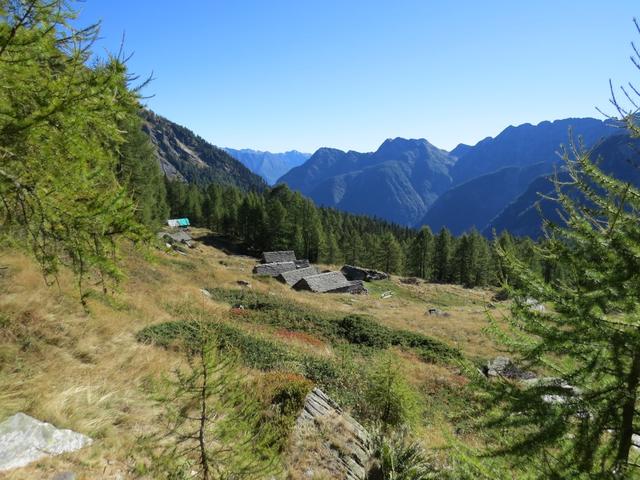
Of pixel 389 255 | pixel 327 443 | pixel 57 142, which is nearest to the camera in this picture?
pixel 57 142

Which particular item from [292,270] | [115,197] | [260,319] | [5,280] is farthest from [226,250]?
[115,197]

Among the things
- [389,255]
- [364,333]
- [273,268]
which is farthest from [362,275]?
[364,333]

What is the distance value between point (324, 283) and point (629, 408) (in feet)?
139

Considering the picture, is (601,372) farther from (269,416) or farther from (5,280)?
(5,280)

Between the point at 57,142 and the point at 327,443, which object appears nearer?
the point at 57,142

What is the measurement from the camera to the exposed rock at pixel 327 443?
258 inches

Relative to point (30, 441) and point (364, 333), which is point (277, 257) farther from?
point (30, 441)

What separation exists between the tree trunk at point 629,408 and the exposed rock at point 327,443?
182 inches

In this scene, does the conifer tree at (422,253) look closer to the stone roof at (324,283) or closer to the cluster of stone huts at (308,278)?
the cluster of stone huts at (308,278)

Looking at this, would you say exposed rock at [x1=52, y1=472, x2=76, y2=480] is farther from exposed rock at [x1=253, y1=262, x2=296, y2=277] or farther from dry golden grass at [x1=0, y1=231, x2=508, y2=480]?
exposed rock at [x1=253, y1=262, x2=296, y2=277]

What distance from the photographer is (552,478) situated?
313 cm

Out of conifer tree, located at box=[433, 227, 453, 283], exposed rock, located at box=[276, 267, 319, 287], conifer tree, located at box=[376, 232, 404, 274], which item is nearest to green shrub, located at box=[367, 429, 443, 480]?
exposed rock, located at box=[276, 267, 319, 287]

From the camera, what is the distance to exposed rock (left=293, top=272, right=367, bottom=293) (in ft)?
143

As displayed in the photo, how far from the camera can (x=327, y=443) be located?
7109mm
